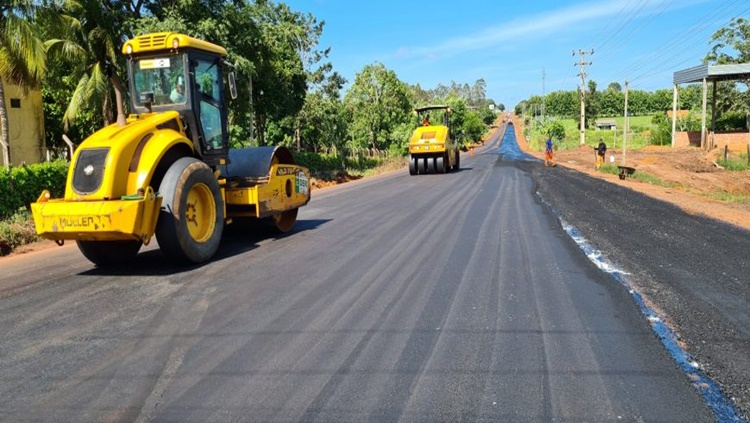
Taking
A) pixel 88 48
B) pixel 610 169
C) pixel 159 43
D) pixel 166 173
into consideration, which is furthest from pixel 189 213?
pixel 610 169

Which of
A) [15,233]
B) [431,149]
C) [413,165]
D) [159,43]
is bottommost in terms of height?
[15,233]

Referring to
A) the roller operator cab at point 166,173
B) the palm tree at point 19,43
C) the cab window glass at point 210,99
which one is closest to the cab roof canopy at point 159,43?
the roller operator cab at point 166,173

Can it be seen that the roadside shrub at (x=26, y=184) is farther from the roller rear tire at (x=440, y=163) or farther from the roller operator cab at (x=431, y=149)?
the roller rear tire at (x=440, y=163)

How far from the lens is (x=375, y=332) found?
4789 mm

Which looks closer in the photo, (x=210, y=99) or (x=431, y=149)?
(x=210, y=99)

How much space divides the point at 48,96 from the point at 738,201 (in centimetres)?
2746

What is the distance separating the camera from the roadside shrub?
1195 centimetres

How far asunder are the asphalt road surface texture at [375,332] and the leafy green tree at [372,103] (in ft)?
130

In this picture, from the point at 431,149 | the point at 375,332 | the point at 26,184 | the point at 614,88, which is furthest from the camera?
the point at 614,88

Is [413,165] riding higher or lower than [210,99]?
lower

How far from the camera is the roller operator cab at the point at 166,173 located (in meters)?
6.42

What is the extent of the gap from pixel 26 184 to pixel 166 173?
7.58 meters

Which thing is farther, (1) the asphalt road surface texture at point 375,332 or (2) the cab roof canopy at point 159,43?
(2) the cab roof canopy at point 159,43

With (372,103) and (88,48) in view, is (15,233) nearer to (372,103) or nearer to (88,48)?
(88,48)
